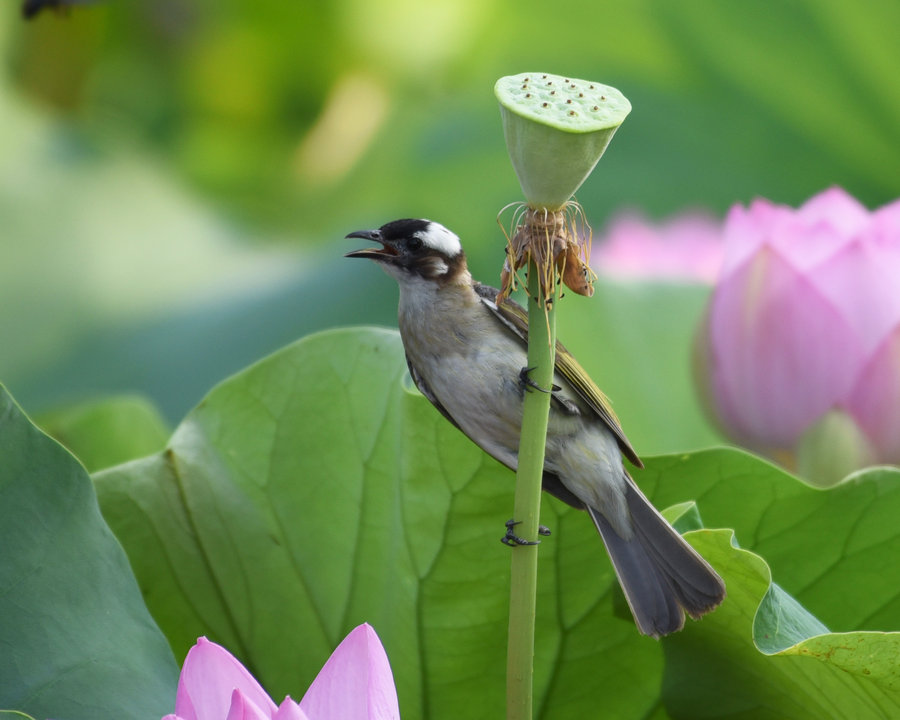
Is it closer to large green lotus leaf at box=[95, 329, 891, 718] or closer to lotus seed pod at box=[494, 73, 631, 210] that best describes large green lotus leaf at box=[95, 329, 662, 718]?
large green lotus leaf at box=[95, 329, 891, 718]

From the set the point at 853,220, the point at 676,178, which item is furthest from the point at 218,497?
the point at 676,178

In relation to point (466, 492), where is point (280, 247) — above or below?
below

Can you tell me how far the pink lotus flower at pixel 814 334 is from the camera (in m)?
0.71

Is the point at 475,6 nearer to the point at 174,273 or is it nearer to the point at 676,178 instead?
the point at 676,178

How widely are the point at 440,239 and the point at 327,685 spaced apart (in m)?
0.21

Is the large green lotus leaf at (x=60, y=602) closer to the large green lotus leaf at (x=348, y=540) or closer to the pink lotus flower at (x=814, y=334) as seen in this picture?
the large green lotus leaf at (x=348, y=540)

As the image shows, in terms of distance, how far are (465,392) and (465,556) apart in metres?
0.10

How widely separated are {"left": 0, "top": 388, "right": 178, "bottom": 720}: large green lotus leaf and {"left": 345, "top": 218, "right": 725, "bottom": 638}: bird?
0.49ft

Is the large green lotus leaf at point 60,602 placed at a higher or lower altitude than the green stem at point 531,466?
lower

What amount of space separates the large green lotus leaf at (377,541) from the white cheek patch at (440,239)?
8cm

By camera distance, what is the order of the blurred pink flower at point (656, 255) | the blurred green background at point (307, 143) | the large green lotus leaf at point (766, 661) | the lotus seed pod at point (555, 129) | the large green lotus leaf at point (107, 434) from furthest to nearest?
the blurred green background at point (307, 143), the blurred pink flower at point (656, 255), the large green lotus leaf at point (107, 434), the large green lotus leaf at point (766, 661), the lotus seed pod at point (555, 129)

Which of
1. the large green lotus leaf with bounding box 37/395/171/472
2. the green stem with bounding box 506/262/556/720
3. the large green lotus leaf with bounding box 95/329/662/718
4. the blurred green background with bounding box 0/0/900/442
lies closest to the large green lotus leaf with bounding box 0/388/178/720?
the large green lotus leaf with bounding box 95/329/662/718

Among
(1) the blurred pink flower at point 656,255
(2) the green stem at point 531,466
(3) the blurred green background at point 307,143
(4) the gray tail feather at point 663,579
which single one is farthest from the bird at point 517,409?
(3) the blurred green background at point 307,143

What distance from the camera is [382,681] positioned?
1.16 feet
